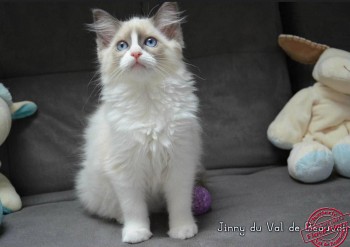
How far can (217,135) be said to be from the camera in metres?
2.03

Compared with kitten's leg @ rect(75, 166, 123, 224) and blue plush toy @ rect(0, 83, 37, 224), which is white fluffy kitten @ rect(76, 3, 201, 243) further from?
blue plush toy @ rect(0, 83, 37, 224)

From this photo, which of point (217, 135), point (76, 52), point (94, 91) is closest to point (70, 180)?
point (94, 91)

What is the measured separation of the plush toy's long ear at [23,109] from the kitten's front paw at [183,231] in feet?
3.17

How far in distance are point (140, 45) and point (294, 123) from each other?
3.02 ft

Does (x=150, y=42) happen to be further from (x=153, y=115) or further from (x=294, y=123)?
(x=294, y=123)

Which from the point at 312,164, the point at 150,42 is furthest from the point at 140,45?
the point at 312,164

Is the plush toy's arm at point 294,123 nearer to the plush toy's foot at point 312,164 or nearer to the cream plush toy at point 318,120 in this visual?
the cream plush toy at point 318,120

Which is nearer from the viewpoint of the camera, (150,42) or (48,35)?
(150,42)

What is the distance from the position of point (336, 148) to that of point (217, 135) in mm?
571

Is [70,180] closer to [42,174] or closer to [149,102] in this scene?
[42,174]

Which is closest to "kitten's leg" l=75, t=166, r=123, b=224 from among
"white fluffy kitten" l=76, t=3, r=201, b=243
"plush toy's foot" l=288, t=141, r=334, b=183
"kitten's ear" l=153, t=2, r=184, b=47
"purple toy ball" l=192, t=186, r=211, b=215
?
"white fluffy kitten" l=76, t=3, r=201, b=243

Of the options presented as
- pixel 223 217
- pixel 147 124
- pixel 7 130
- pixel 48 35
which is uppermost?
pixel 48 35

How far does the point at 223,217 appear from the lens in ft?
4.82

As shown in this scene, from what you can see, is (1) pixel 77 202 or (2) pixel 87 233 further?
(1) pixel 77 202
